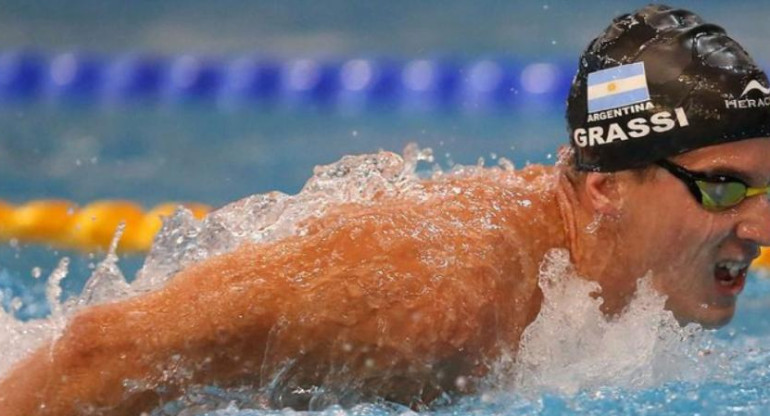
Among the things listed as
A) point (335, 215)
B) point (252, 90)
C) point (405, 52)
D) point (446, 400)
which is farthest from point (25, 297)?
point (405, 52)

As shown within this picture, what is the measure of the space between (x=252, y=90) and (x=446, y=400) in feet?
15.7

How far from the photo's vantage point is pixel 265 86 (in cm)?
693

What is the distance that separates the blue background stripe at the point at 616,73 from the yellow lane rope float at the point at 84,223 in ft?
7.78

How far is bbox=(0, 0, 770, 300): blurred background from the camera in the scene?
582cm

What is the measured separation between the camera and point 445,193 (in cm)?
254

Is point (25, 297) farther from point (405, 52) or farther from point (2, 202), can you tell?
point (405, 52)

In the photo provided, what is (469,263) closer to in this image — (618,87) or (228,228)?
(618,87)

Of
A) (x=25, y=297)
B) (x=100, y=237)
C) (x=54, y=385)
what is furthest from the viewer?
(x=100, y=237)

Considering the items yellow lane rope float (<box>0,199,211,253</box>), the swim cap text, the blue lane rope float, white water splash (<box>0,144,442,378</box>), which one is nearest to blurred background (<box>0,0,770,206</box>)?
the blue lane rope float

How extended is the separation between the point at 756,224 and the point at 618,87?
38 centimetres

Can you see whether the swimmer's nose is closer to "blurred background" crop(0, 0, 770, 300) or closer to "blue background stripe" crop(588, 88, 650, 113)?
"blue background stripe" crop(588, 88, 650, 113)

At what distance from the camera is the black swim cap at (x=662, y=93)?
2447 mm

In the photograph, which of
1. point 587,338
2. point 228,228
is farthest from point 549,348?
point 228,228

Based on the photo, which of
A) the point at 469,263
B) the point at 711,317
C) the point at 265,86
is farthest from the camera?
the point at 265,86
